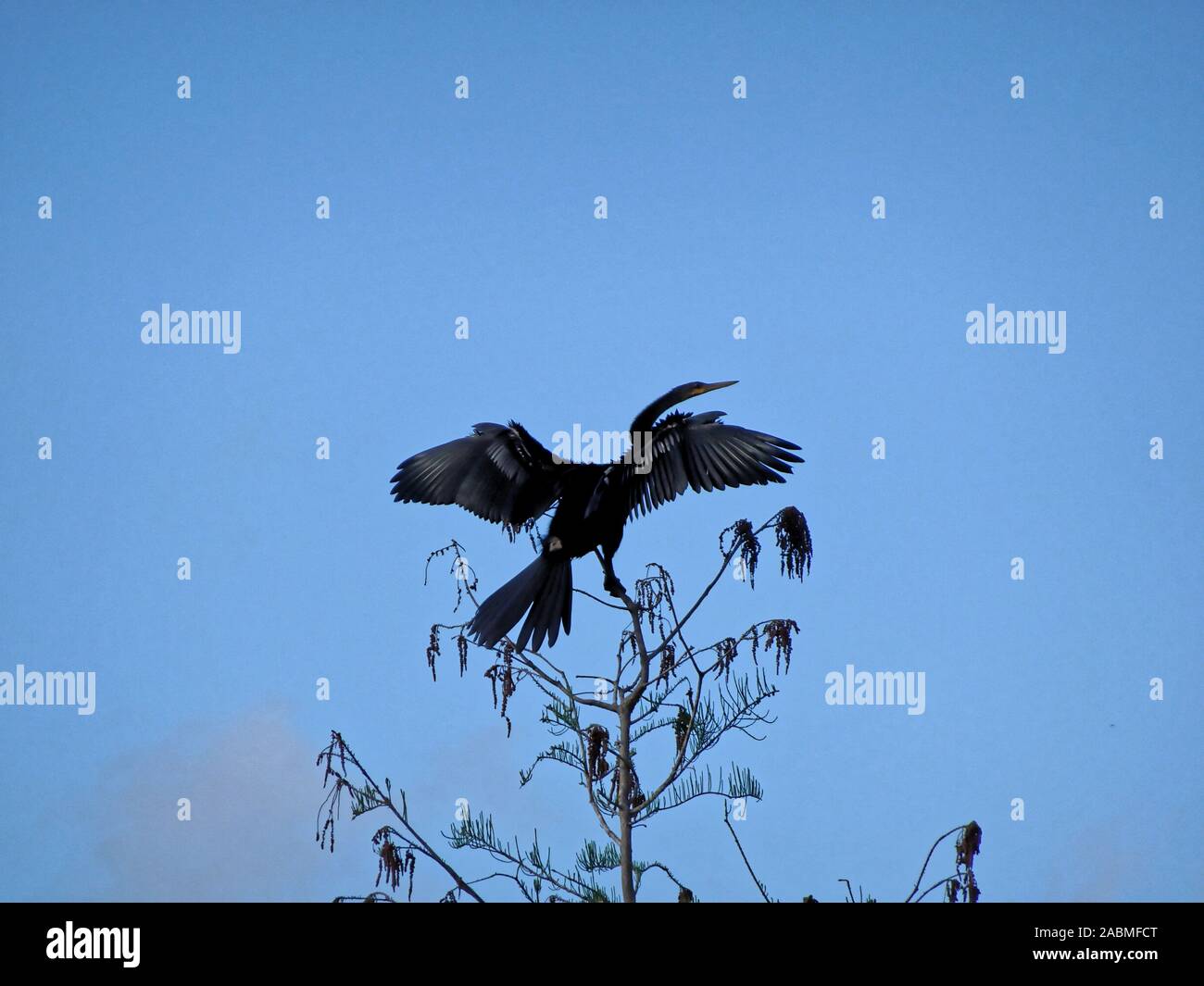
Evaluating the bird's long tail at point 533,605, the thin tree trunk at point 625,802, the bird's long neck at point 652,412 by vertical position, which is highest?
the bird's long neck at point 652,412

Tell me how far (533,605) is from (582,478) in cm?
68

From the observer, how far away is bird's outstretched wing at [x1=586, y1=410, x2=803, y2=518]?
5.35 m

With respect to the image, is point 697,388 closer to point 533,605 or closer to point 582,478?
point 582,478

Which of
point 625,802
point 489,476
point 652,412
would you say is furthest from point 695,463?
point 625,802

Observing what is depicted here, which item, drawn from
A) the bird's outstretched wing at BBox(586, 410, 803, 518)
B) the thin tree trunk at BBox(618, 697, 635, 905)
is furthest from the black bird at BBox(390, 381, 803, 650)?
the thin tree trunk at BBox(618, 697, 635, 905)

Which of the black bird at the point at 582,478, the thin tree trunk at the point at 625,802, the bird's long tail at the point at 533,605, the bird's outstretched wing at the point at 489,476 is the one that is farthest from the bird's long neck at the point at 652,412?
the thin tree trunk at the point at 625,802

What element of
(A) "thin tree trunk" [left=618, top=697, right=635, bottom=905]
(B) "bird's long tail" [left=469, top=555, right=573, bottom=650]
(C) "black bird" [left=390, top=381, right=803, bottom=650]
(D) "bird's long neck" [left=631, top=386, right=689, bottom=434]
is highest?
(D) "bird's long neck" [left=631, top=386, right=689, bottom=434]

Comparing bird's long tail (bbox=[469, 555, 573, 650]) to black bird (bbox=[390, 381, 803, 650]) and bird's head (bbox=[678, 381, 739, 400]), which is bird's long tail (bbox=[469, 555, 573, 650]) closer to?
black bird (bbox=[390, 381, 803, 650])

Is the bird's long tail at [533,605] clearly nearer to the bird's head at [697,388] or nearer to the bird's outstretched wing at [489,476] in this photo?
the bird's outstretched wing at [489,476]

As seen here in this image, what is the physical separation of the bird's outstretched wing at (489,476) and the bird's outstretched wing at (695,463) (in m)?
0.30

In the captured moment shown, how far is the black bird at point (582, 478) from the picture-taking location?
210 inches
